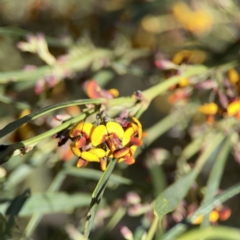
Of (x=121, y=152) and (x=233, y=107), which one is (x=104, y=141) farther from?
(x=233, y=107)

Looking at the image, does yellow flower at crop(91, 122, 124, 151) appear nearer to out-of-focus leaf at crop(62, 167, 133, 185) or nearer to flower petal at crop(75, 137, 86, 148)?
flower petal at crop(75, 137, 86, 148)

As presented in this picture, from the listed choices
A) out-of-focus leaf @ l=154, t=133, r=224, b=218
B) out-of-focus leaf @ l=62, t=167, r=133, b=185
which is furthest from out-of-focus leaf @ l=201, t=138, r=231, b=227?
out-of-focus leaf @ l=62, t=167, r=133, b=185

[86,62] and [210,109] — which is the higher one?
[86,62]

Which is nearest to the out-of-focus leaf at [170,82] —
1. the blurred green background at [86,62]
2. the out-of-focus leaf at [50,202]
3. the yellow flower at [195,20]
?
the blurred green background at [86,62]

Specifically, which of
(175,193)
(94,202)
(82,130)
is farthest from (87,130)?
(175,193)

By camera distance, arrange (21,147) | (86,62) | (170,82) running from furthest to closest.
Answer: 1. (86,62)
2. (170,82)
3. (21,147)

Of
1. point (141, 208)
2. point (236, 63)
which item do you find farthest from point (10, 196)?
point (236, 63)

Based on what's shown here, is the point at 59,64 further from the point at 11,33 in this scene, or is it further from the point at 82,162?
the point at 82,162
